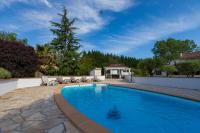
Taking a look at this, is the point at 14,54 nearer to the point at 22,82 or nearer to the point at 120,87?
the point at 22,82

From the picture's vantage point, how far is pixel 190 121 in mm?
7004

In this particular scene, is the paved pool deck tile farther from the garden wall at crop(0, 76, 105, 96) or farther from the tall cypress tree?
the tall cypress tree

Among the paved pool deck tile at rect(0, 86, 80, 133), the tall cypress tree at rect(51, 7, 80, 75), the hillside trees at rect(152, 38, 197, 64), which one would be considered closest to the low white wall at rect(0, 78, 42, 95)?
the paved pool deck tile at rect(0, 86, 80, 133)

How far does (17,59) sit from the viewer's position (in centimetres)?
1645

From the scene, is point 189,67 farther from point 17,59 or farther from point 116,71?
point 116,71

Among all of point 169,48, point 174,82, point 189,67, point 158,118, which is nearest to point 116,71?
point 189,67

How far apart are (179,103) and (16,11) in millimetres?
17547

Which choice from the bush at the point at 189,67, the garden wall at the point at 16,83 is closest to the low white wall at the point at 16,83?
the garden wall at the point at 16,83

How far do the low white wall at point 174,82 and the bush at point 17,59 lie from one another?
440 inches

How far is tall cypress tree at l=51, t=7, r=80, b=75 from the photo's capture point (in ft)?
85.5

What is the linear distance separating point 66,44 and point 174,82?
16.6 m

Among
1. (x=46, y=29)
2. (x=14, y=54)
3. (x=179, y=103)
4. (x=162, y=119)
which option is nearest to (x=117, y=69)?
(x=46, y=29)

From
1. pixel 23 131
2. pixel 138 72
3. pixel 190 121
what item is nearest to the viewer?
pixel 23 131

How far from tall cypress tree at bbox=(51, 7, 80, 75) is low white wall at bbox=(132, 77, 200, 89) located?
10.3 m
